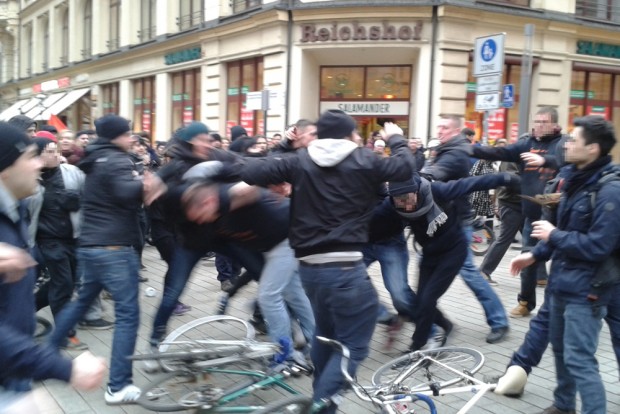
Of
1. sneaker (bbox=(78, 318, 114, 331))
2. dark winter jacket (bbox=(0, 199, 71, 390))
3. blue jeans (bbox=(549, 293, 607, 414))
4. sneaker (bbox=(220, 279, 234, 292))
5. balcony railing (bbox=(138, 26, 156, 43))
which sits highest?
balcony railing (bbox=(138, 26, 156, 43))

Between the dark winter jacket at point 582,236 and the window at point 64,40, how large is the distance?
3470 centimetres

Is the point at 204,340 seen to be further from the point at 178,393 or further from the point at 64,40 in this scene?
the point at 64,40

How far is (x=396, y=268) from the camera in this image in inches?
221

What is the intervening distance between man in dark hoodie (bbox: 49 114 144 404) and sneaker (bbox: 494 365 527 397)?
251 centimetres

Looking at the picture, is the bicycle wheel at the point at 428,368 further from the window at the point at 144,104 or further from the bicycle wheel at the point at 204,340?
the window at the point at 144,104

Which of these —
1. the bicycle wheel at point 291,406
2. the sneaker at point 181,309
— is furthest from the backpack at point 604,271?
the sneaker at point 181,309

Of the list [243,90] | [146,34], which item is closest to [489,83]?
[243,90]

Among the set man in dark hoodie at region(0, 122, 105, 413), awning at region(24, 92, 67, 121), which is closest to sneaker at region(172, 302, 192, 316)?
man in dark hoodie at region(0, 122, 105, 413)

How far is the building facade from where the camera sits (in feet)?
54.9

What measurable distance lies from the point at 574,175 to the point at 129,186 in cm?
282

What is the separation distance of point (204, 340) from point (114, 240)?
0.93m

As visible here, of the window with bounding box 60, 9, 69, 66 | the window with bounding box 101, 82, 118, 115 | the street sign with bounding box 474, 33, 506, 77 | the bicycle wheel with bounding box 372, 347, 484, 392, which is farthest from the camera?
the window with bounding box 60, 9, 69, 66

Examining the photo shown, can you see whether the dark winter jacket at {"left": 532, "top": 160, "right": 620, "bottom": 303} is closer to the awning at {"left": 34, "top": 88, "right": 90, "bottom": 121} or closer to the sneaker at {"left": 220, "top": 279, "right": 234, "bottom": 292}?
the sneaker at {"left": 220, "top": 279, "right": 234, "bottom": 292}

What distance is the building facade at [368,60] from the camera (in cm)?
1672
